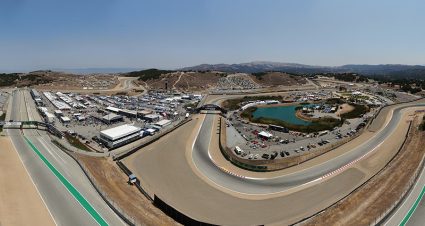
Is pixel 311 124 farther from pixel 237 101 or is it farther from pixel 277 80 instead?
pixel 277 80

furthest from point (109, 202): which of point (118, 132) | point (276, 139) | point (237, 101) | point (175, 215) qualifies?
point (237, 101)

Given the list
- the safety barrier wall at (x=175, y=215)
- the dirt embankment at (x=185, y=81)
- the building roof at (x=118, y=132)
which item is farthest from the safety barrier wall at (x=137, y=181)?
the dirt embankment at (x=185, y=81)

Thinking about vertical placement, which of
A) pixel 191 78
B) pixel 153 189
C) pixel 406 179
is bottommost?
pixel 153 189

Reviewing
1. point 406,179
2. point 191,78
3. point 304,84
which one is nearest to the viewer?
point 406,179

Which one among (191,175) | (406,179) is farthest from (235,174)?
(406,179)

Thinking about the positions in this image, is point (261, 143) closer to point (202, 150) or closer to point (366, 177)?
point (202, 150)

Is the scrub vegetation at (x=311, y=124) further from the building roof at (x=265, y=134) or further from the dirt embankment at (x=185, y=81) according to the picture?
the dirt embankment at (x=185, y=81)
